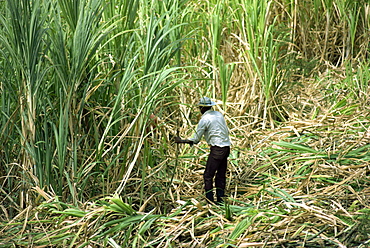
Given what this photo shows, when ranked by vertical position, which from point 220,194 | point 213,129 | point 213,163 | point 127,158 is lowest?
point 220,194

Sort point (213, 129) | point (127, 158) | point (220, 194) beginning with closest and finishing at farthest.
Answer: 1. point (127, 158)
2. point (213, 129)
3. point (220, 194)

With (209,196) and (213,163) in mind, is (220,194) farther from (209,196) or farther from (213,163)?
(213,163)

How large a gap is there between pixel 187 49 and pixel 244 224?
2838 mm

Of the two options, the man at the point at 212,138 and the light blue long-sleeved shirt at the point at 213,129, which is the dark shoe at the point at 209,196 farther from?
the light blue long-sleeved shirt at the point at 213,129

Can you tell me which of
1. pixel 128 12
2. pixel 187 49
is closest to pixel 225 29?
pixel 187 49

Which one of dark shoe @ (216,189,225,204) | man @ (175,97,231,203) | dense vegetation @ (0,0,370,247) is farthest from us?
dark shoe @ (216,189,225,204)

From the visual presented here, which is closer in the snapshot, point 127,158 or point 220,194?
point 127,158

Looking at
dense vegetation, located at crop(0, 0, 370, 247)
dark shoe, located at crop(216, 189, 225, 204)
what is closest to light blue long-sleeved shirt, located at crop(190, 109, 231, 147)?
dense vegetation, located at crop(0, 0, 370, 247)

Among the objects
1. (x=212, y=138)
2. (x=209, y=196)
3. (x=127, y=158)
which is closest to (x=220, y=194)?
(x=209, y=196)

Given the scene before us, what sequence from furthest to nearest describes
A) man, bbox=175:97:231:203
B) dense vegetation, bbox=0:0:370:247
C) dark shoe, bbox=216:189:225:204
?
dark shoe, bbox=216:189:225:204 → man, bbox=175:97:231:203 → dense vegetation, bbox=0:0:370:247

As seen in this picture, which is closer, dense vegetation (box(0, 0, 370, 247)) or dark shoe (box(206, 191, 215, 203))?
dense vegetation (box(0, 0, 370, 247))

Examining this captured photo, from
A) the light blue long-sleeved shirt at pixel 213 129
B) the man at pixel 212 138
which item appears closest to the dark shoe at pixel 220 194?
the man at pixel 212 138

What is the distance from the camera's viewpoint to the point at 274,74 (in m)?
5.94

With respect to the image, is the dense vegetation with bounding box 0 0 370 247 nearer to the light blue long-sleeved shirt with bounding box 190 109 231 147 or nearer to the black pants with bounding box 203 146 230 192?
the black pants with bounding box 203 146 230 192
